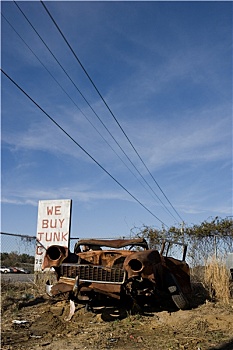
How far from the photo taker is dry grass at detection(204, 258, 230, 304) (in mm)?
7324

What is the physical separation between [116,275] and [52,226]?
5094 millimetres

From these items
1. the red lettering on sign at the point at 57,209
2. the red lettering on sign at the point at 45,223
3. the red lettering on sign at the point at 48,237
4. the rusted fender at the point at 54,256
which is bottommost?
the rusted fender at the point at 54,256

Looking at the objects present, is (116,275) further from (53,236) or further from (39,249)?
(39,249)

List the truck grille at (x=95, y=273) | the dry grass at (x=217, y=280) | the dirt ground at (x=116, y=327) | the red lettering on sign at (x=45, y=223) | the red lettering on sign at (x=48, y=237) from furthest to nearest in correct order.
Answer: the red lettering on sign at (x=45, y=223)
the red lettering on sign at (x=48, y=237)
the dry grass at (x=217, y=280)
the truck grille at (x=95, y=273)
the dirt ground at (x=116, y=327)

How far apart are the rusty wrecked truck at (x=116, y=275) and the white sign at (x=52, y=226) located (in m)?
3.57

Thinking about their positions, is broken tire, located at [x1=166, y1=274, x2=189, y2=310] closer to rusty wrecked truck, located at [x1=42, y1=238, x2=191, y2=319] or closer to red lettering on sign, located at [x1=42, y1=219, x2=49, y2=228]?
rusty wrecked truck, located at [x1=42, y1=238, x2=191, y2=319]

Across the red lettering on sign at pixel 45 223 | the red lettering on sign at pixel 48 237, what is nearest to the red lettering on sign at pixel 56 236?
the red lettering on sign at pixel 48 237

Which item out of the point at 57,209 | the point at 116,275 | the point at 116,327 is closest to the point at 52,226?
the point at 57,209

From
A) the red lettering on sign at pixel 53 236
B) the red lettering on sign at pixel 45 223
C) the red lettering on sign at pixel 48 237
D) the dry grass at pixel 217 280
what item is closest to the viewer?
the dry grass at pixel 217 280

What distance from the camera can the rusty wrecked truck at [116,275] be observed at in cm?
560

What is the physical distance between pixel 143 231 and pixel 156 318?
683cm

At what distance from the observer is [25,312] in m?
6.98

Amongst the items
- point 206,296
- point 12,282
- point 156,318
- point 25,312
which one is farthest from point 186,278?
point 12,282

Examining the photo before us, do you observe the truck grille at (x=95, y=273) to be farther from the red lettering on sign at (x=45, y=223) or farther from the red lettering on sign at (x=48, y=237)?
the red lettering on sign at (x=45, y=223)
